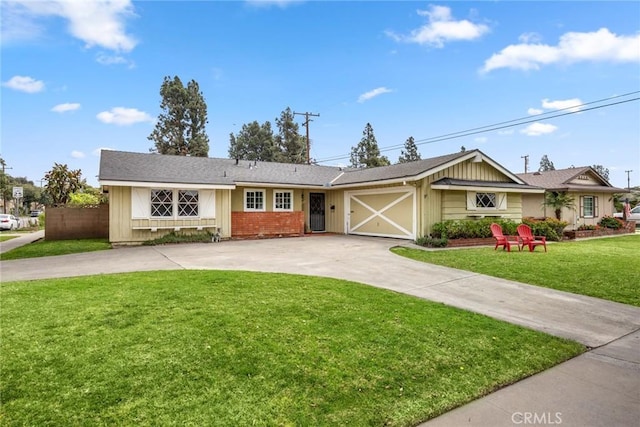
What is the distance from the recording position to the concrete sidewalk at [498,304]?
2.83 meters

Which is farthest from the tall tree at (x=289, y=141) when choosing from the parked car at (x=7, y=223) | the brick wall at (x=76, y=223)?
the brick wall at (x=76, y=223)

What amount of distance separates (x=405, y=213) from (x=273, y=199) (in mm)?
6361

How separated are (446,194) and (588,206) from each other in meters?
13.4

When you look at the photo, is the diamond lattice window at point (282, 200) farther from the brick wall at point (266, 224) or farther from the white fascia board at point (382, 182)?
the white fascia board at point (382, 182)

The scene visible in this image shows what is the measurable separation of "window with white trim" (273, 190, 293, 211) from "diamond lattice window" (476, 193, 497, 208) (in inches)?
344

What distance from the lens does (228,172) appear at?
16781 mm

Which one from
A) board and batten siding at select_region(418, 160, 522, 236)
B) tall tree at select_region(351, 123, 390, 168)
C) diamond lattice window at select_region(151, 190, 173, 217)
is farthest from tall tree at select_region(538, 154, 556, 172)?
diamond lattice window at select_region(151, 190, 173, 217)

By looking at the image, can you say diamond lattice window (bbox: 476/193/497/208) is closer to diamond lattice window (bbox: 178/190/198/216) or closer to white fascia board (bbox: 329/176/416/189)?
white fascia board (bbox: 329/176/416/189)

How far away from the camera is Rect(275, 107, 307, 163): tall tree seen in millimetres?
47438

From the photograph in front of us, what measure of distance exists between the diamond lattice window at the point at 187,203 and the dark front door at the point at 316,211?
6.43 m

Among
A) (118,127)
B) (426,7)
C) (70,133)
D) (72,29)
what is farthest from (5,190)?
(426,7)

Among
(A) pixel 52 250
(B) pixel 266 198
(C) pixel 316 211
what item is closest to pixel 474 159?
(C) pixel 316 211

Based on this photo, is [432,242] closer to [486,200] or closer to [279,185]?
[486,200]

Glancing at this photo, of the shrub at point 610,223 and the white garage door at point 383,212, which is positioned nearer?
the white garage door at point 383,212
